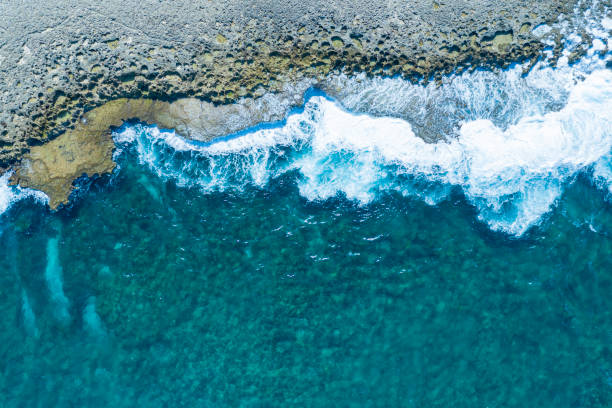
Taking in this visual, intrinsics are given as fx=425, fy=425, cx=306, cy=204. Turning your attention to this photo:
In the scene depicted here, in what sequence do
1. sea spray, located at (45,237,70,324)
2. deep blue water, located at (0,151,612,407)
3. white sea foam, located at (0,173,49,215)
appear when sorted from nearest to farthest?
deep blue water, located at (0,151,612,407) → sea spray, located at (45,237,70,324) → white sea foam, located at (0,173,49,215)

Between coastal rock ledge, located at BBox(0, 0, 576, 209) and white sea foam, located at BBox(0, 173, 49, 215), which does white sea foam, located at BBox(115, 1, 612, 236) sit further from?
white sea foam, located at BBox(0, 173, 49, 215)

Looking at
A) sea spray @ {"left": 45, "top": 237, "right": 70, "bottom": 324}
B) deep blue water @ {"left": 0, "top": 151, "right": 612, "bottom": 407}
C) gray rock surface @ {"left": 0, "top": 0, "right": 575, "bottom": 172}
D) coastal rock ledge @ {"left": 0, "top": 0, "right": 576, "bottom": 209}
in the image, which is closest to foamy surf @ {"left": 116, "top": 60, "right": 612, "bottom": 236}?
deep blue water @ {"left": 0, "top": 151, "right": 612, "bottom": 407}

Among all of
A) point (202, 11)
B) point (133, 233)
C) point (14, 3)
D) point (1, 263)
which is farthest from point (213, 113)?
point (1, 263)

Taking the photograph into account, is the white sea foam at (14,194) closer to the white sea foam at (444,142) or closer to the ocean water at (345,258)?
the ocean water at (345,258)

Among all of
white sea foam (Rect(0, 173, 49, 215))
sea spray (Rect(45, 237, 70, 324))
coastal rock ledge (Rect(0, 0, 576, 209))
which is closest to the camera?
coastal rock ledge (Rect(0, 0, 576, 209))

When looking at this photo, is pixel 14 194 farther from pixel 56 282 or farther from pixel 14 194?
pixel 56 282

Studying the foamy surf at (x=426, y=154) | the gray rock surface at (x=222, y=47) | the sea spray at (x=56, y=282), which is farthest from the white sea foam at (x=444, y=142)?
the sea spray at (x=56, y=282)
